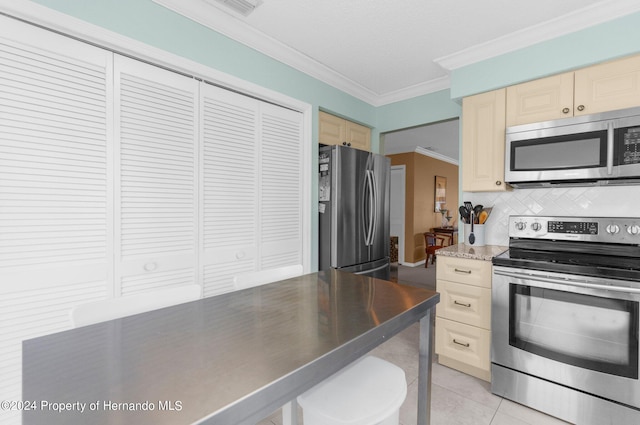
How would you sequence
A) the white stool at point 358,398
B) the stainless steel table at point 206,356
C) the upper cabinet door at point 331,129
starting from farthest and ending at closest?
the upper cabinet door at point 331,129, the white stool at point 358,398, the stainless steel table at point 206,356

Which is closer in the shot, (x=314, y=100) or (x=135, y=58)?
(x=135, y=58)

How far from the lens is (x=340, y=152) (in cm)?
281

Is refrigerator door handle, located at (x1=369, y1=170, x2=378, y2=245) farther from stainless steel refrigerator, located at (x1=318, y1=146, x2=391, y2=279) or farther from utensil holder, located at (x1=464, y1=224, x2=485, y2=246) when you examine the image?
utensil holder, located at (x1=464, y1=224, x2=485, y2=246)

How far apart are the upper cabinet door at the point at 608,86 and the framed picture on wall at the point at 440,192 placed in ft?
18.3

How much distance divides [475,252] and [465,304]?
0.41 m

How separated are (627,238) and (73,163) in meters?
3.43

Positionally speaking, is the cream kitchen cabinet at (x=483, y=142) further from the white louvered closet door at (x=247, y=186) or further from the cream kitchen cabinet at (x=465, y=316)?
the white louvered closet door at (x=247, y=186)

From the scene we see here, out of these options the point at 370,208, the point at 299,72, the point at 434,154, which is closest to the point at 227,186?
the point at 299,72

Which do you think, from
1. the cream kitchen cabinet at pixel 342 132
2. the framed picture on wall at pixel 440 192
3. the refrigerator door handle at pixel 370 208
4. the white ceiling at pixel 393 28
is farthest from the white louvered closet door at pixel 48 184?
the framed picture on wall at pixel 440 192

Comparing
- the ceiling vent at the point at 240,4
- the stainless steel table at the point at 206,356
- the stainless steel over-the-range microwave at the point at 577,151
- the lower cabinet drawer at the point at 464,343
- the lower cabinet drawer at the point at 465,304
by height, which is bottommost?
the lower cabinet drawer at the point at 464,343

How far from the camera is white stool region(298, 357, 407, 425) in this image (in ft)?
3.01

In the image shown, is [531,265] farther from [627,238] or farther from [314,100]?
[314,100]

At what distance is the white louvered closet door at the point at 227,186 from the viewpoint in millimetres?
2135

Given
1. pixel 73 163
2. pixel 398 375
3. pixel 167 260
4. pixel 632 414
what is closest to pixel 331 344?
pixel 398 375
